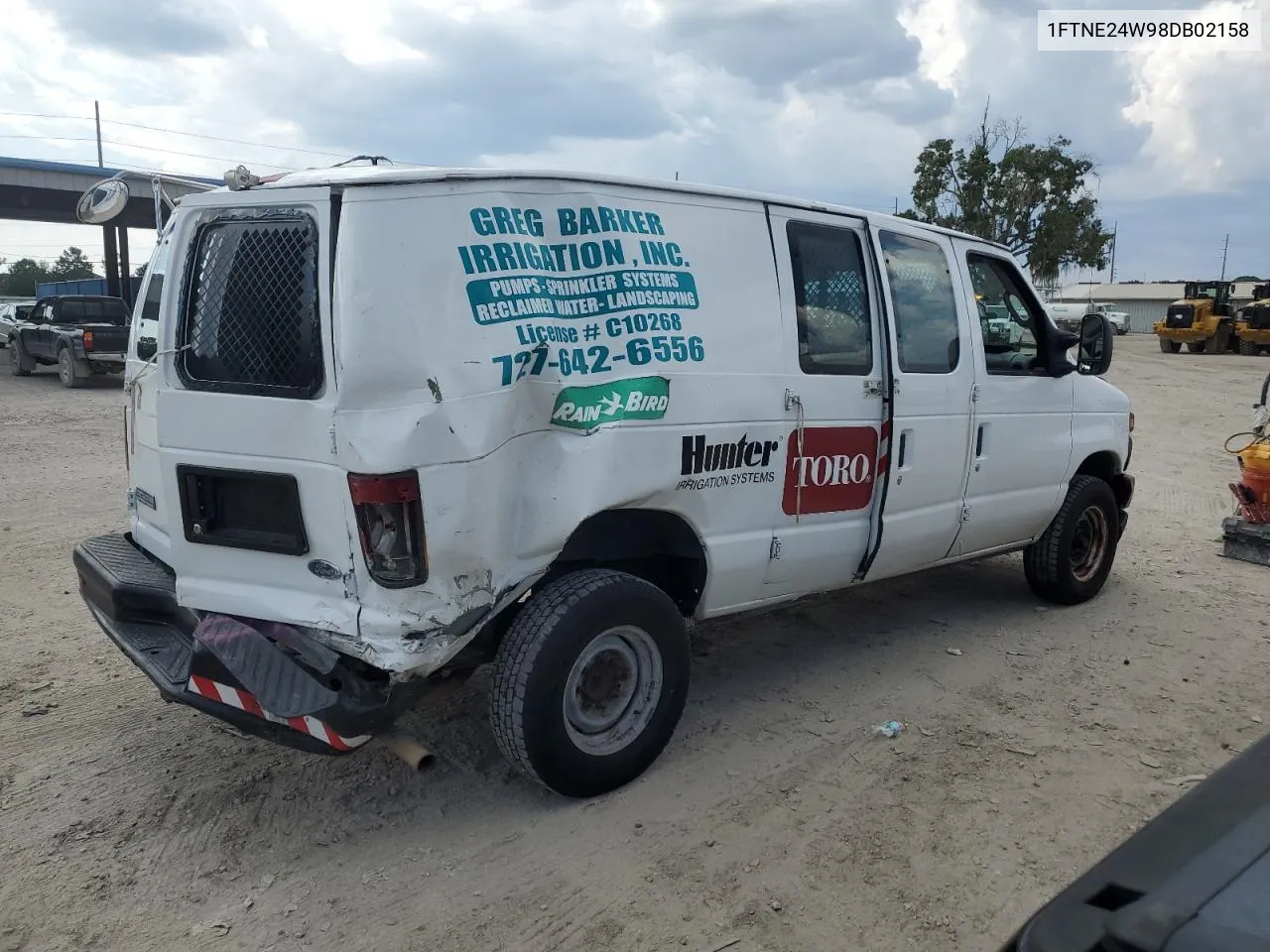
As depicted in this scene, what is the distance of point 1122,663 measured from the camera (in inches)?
194

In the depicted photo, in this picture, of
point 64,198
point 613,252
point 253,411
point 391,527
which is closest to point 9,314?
point 64,198

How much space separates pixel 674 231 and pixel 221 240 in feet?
5.43

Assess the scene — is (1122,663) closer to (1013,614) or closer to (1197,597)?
(1013,614)

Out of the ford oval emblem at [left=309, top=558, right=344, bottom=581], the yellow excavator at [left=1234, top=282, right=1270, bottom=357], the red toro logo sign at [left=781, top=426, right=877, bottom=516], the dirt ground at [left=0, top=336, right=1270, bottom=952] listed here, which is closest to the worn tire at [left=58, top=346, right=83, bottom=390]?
the dirt ground at [left=0, top=336, right=1270, bottom=952]

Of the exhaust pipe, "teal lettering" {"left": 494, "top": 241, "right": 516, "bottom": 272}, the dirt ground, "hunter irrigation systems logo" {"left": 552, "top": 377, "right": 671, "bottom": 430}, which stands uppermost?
"teal lettering" {"left": 494, "top": 241, "right": 516, "bottom": 272}

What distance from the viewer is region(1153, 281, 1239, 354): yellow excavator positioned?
3219 cm

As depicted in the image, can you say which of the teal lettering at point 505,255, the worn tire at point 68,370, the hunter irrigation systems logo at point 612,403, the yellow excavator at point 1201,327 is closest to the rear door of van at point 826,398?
the hunter irrigation systems logo at point 612,403

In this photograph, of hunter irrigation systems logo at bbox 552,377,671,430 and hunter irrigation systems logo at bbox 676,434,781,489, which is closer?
hunter irrigation systems logo at bbox 552,377,671,430

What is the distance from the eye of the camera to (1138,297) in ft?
236

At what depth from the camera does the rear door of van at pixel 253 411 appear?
3010 millimetres

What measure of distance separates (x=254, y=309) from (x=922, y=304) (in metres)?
3.06

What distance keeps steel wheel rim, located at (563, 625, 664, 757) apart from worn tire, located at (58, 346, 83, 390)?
1671 cm

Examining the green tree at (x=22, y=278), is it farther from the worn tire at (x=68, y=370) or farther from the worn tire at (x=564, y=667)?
the worn tire at (x=564, y=667)

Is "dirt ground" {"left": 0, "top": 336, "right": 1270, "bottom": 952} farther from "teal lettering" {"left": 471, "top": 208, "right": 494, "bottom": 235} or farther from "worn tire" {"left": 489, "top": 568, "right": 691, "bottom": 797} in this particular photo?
"teal lettering" {"left": 471, "top": 208, "right": 494, "bottom": 235}
